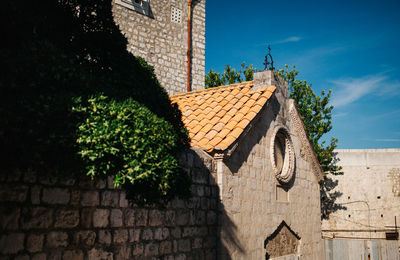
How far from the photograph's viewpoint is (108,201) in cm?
466

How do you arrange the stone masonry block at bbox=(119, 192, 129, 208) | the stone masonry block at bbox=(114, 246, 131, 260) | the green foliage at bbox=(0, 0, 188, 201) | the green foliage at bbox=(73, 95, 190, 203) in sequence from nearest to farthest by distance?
the green foliage at bbox=(0, 0, 188, 201), the green foliage at bbox=(73, 95, 190, 203), the stone masonry block at bbox=(114, 246, 131, 260), the stone masonry block at bbox=(119, 192, 129, 208)

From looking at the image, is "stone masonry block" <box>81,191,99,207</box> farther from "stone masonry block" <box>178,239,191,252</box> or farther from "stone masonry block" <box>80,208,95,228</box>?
"stone masonry block" <box>178,239,191,252</box>

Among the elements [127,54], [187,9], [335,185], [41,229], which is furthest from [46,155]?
[335,185]

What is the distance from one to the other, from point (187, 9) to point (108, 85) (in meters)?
10.6

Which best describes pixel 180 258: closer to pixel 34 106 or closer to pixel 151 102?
pixel 151 102

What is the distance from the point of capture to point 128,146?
3.55 metres

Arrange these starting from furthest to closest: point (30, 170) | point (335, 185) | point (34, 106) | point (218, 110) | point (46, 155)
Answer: point (335, 185)
point (218, 110)
point (30, 170)
point (46, 155)
point (34, 106)

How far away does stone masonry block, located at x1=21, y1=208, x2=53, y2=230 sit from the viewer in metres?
3.64

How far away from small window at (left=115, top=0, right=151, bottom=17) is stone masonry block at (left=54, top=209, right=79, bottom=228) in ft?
31.0

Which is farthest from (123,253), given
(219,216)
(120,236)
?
(219,216)

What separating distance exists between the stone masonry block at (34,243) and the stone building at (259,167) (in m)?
3.48

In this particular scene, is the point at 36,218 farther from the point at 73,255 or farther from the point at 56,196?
the point at 73,255

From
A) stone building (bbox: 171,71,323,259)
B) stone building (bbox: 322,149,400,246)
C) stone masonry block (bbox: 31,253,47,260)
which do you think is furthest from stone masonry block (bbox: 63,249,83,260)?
stone building (bbox: 322,149,400,246)

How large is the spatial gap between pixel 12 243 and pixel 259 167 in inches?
213
